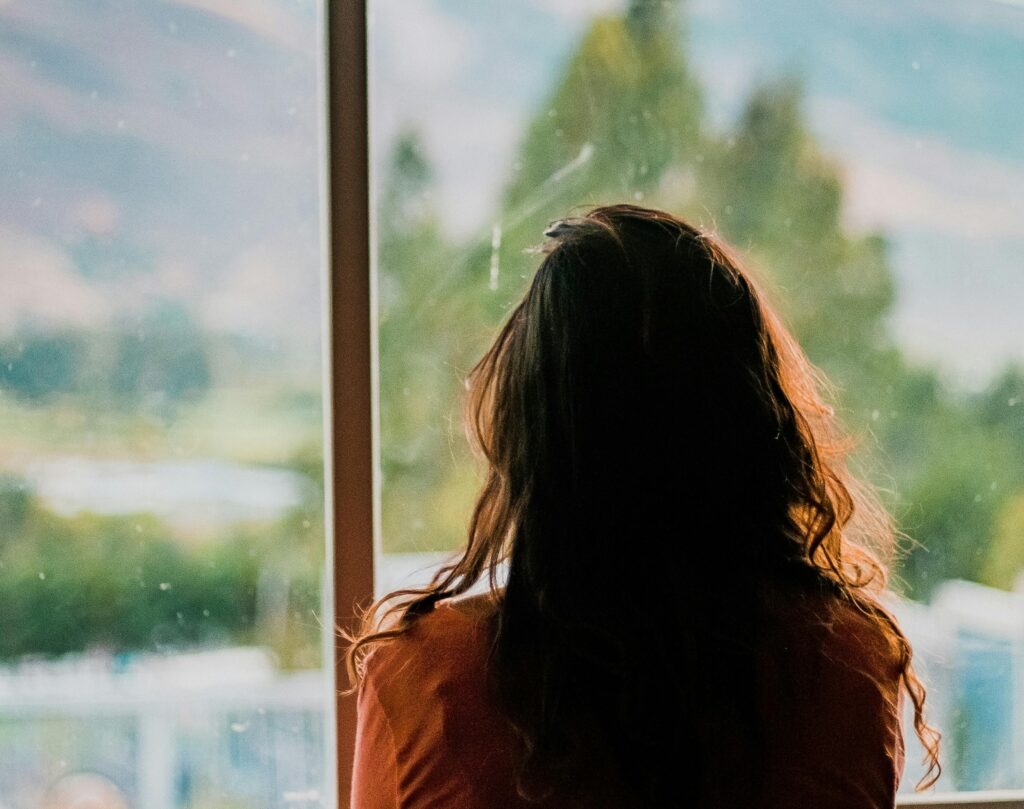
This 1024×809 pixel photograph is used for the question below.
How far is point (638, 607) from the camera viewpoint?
2.52ft

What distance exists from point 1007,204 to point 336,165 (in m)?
1.07

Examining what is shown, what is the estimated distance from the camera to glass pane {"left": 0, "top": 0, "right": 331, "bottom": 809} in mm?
1370

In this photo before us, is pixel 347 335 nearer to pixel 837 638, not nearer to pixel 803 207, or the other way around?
pixel 803 207

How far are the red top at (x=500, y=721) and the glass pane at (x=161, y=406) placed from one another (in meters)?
0.67

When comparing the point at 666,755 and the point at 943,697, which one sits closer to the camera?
the point at 666,755

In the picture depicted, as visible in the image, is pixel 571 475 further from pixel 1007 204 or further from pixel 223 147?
pixel 1007 204

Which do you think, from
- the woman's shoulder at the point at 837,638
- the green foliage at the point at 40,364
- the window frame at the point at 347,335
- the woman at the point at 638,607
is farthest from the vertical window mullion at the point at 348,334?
the woman's shoulder at the point at 837,638

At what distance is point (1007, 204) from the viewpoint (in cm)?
161

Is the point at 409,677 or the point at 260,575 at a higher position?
the point at 409,677

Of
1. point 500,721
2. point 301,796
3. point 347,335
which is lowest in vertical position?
point 301,796

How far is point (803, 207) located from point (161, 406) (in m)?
0.99

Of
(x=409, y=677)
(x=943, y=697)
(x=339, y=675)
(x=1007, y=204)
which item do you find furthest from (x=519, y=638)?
(x=1007, y=204)

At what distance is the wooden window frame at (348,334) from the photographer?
1.39 meters

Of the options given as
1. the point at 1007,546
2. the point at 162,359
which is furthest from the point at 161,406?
the point at 1007,546
